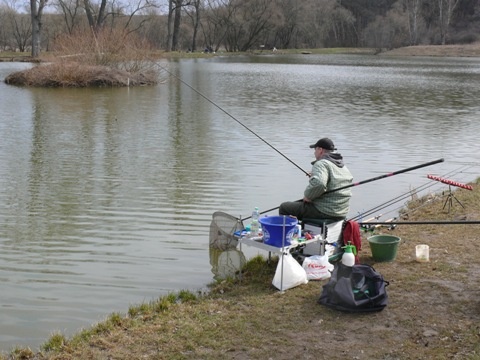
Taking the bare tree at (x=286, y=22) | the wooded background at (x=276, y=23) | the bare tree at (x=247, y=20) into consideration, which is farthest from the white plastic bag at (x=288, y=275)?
the bare tree at (x=286, y=22)

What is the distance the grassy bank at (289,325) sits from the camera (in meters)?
3.81

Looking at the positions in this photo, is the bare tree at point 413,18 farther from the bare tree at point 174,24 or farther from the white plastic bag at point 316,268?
the white plastic bag at point 316,268

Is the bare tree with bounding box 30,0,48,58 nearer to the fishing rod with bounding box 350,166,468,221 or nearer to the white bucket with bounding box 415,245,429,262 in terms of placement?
the fishing rod with bounding box 350,166,468,221

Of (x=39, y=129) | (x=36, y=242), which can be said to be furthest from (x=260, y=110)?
(x=36, y=242)

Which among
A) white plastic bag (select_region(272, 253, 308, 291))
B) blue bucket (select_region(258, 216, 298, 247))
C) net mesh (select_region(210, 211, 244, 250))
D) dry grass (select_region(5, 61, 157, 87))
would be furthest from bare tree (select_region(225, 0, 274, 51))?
white plastic bag (select_region(272, 253, 308, 291))

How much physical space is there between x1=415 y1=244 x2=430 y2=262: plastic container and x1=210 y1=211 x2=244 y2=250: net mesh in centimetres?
154

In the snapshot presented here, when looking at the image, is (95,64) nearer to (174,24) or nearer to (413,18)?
(174,24)

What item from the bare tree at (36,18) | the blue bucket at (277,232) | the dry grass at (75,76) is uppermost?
the bare tree at (36,18)

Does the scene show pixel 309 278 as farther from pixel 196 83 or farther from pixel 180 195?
pixel 196 83

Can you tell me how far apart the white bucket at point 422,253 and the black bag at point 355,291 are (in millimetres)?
1107

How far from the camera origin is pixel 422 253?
549cm

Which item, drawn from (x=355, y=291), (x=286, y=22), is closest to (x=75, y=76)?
(x=355, y=291)

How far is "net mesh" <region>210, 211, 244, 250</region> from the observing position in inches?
219

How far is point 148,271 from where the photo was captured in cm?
572
